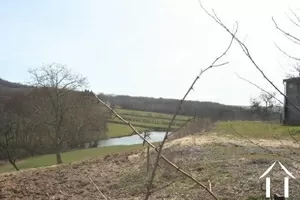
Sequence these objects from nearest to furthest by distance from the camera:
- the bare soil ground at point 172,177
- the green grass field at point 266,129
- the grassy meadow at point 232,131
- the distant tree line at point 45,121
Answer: the grassy meadow at point 232,131 → the green grass field at point 266,129 → the bare soil ground at point 172,177 → the distant tree line at point 45,121

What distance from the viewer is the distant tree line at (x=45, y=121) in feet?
107

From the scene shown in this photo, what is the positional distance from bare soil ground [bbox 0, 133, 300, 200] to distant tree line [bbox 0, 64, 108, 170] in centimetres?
1130

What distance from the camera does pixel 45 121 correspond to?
34.7 m

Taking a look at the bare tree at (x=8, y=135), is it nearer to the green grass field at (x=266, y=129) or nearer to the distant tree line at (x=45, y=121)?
the distant tree line at (x=45, y=121)

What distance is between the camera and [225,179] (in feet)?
42.1

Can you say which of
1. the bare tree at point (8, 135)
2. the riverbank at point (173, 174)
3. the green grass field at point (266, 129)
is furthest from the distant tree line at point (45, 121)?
the green grass field at point (266, 129)

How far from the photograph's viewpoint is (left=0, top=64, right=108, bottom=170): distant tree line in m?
32.5

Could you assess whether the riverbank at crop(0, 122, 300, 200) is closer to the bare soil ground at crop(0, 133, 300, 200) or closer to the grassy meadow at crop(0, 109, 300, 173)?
the bare soil ground at crop(0, 133, 300, 200)

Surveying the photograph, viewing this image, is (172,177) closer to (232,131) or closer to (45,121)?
(232,131)

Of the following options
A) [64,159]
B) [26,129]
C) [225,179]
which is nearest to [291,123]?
[64,159]

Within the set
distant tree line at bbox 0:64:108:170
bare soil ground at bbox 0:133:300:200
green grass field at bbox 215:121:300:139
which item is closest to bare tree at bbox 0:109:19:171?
distant tree line at bbox 0:64:108:170

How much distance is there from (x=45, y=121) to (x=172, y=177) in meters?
24.3

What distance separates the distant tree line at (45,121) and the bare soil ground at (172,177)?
11296 millimetres

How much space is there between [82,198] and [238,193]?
444 cm
